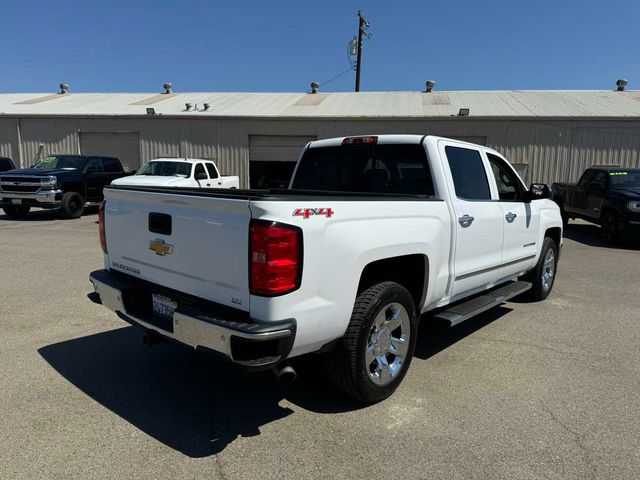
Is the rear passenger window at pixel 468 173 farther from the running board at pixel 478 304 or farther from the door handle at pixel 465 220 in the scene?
the running board at pixel 478 304

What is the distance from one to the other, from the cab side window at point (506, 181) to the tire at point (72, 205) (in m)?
12.8

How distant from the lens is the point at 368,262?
10.3 ft

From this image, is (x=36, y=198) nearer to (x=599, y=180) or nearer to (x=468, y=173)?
(x=468, y=173)

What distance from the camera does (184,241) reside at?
10.0 ft

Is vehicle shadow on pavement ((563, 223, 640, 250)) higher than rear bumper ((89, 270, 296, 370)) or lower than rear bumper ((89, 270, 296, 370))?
lower

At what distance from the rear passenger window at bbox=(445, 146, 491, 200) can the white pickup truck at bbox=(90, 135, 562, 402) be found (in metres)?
0.02

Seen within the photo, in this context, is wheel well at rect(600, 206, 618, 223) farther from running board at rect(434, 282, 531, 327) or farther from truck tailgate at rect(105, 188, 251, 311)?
truck tailgate at rect(105, 188, 251, 311)

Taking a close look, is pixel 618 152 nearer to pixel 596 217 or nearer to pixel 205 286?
pixel 596 217

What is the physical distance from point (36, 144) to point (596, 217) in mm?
23797

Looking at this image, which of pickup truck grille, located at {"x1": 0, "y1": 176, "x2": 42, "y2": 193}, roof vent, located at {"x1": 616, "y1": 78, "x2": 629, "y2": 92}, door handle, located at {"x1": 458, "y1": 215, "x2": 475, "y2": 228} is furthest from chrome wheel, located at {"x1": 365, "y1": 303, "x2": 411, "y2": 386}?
roof vent, located at {"x1": 616, "y1": 78, "x2": 629, "y2": 92}

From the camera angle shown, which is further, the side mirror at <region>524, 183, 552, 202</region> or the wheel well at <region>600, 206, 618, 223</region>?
the wheel well at <region>600, 206, 618, 223</region>

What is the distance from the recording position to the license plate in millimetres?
3170

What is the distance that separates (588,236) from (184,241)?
13.1 meters

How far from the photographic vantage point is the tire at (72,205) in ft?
45.8
